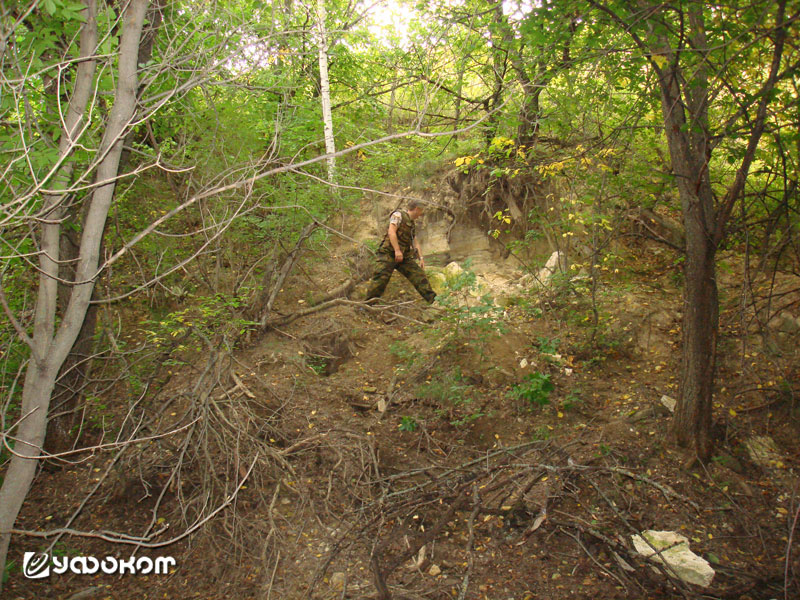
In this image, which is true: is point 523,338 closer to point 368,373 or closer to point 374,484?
point 368,373

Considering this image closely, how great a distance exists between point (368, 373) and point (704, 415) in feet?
11.6

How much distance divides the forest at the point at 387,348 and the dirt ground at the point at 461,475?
0.03 metres

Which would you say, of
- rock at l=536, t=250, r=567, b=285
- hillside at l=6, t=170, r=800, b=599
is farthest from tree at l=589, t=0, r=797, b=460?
rock at l=536, t=250, r=567, b=285

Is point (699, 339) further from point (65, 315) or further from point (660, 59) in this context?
point (65, 315)

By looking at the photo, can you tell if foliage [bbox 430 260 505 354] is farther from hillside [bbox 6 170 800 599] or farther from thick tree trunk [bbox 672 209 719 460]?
thick tree trunk [bbox 672 209 719 460]

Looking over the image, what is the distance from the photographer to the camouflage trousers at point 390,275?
671 cm

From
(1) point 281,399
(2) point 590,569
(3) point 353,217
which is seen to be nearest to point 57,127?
(1) point 281,399

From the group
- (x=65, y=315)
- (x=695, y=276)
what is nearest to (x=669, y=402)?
(x=695, y=276)

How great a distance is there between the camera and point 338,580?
3.50m

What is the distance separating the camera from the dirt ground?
3.40 metres

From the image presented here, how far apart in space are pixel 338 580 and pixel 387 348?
11.2ft

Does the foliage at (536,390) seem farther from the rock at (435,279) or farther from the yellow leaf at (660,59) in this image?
the yellow leaf at (660,59)

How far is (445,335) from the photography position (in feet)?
19.6

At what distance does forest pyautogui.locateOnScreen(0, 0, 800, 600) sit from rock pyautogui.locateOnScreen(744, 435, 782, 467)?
0.10ft
